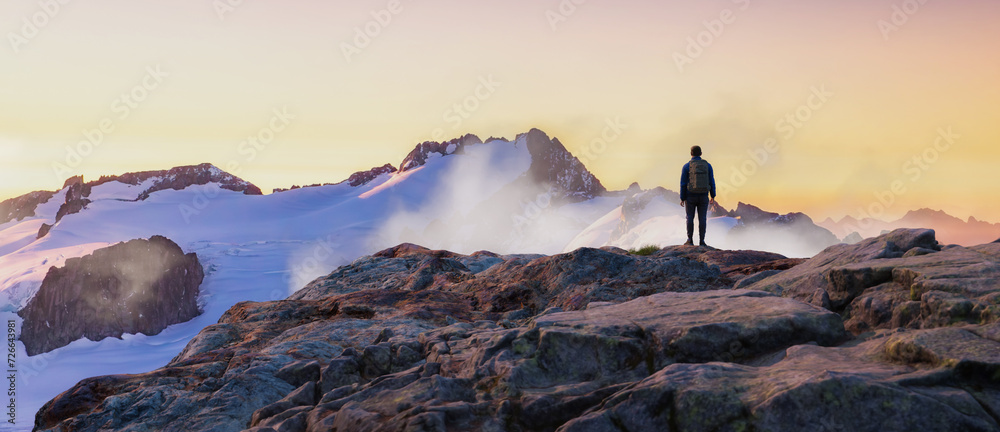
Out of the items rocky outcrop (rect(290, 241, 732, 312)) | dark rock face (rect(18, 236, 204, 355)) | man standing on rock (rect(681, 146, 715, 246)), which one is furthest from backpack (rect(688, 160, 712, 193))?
dark rock face (rect(18, 236, 204, 355))

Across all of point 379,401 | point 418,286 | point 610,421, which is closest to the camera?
point 610,421

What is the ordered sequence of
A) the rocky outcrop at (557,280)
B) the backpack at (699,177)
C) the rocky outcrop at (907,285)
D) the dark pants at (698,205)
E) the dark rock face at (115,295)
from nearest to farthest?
the rocky outcrop at (907,285)
the rocky outcrop at (557,280)
the backpack at (699,177)
the dark pants at (698,205)
the dark rock face at (115,295)

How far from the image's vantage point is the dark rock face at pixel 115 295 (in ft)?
515

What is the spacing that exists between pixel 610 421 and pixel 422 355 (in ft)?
16.2

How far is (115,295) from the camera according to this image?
545 ft

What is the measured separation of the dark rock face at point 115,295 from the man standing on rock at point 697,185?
6759 inches

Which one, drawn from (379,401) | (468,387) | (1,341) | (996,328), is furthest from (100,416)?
(1,341)

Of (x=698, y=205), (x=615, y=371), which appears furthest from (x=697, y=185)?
(x=615, y=371)

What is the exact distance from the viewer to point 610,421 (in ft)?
26.8

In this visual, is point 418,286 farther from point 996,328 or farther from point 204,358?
point 996,328

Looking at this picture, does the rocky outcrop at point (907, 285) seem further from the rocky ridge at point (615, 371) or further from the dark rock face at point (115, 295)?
the dark rock face at point (115, 295)

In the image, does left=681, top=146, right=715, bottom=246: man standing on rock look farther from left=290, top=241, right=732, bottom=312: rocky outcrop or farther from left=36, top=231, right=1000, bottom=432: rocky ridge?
left=36, top=231, right=1000, bottom=432: rocky ridge

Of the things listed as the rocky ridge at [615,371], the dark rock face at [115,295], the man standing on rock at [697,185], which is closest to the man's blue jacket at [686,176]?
the man standing on rock at [697,185]

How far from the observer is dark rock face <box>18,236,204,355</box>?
6181 inches
